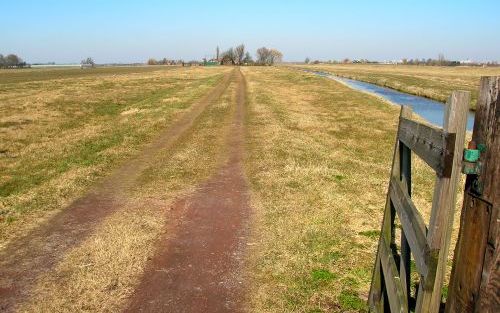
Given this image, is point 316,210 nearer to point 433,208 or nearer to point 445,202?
point 433,208

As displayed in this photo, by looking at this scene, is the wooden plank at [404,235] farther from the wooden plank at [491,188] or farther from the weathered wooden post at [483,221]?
the wooden plank at [491,188]

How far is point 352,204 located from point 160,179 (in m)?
5.62

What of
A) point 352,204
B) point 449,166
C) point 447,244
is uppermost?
point 449,166

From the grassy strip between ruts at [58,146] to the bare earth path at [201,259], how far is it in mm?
3307

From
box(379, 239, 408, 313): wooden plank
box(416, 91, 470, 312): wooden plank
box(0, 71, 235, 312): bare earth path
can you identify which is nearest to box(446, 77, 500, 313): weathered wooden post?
box(416, 91, 470, 312): wooden plank

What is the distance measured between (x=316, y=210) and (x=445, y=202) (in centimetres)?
691

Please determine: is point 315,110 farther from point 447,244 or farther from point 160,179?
point 447,244

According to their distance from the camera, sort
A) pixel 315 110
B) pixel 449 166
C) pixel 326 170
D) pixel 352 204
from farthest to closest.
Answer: pixel 315 110
pixel 326 170
pixel 352 204
pixel 449 166

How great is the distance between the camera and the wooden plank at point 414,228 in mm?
3213

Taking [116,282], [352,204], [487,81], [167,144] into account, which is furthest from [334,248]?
[167,144]

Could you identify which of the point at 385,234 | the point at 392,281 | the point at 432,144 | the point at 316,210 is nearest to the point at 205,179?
the point at 316,210

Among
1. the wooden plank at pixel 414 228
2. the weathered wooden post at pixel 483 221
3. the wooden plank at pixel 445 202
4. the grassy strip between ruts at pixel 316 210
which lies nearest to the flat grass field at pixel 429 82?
the grassy strip between ruts at pixel 316 210

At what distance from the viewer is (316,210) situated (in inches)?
387

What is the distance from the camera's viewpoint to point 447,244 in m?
3.06
